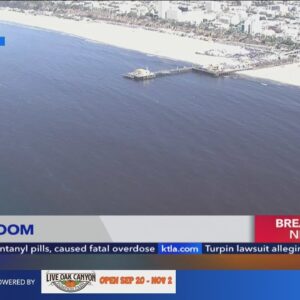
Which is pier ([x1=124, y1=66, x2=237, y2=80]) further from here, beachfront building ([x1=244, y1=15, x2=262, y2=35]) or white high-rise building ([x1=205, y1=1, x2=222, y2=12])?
white high-rise building ([x1=205, y1=1, x2=222, y2=12])

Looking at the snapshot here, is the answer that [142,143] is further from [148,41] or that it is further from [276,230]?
[148,41]

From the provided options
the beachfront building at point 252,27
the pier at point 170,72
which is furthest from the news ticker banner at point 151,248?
the beachfront building at point 252,27

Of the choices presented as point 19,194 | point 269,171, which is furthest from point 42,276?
point 269,171

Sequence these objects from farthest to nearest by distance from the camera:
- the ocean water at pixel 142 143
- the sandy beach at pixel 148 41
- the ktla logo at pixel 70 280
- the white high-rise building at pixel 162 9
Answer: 1. the white high-rise building at pixel 162 9
2. the sandy beach at pixel 148 41
3. the ocean water at pixel 142 143
4. the ktla logo at pixel 70 280

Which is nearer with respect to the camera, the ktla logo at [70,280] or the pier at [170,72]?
the ktla logo at [70,280]

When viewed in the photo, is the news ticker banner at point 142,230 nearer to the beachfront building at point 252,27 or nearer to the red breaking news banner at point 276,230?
the red breaking news banner at point 276,230

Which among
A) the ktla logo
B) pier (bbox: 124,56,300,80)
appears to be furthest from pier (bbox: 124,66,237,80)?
the ktla logo

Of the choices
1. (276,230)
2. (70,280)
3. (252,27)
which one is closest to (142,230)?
(70,280)
